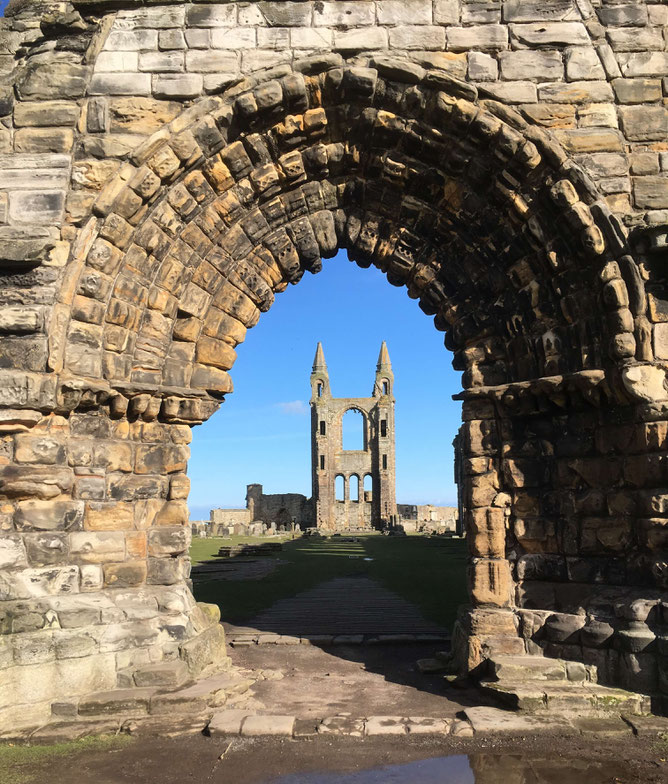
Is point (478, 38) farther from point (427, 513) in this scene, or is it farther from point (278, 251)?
point (427, 513)

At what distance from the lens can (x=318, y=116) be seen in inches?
252

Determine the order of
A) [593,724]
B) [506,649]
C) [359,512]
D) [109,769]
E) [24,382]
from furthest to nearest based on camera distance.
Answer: [359,512] → [506,649] → [24,382] → [593,724] → [109,769]

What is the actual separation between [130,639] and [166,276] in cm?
326

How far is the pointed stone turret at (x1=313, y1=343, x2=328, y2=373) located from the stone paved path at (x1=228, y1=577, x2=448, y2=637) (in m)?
47.0

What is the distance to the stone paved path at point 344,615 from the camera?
793cm

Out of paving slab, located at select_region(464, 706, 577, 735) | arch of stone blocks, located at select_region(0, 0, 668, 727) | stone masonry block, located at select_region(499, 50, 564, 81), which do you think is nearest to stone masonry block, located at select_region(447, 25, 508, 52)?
arch of stone blocks, located at select_region(0, 0, 668, 727)

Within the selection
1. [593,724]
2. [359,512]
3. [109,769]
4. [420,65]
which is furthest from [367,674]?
[359,512]

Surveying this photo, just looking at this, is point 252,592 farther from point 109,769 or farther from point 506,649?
point 109,769

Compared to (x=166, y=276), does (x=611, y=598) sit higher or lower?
lower

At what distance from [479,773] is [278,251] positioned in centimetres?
497

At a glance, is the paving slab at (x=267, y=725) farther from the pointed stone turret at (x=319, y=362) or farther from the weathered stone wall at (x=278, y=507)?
the pointed stone turret at (x=319, y=362)

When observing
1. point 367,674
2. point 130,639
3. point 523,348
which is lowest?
point 367,674

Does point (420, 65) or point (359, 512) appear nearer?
point (420, 65)

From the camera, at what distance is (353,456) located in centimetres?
5600
